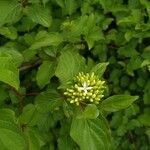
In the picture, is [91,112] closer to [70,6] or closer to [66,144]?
[66,144]

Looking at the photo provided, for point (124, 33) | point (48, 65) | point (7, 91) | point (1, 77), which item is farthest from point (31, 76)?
point (1, 77)

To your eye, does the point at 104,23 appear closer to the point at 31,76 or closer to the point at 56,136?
the point at 31,76

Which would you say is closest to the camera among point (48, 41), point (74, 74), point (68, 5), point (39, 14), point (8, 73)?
point (8, 73)

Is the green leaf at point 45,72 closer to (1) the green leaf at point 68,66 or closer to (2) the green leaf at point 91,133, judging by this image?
(1) the green leaf at point 68,66

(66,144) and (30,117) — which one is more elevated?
(30,117)

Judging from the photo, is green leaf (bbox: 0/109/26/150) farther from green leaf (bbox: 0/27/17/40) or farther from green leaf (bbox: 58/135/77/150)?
green leaf (bbox: 0/27/17/40)

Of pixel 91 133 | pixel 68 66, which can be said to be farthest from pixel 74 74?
pixel 91 133
